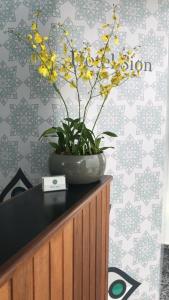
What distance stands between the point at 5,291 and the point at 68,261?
467mm

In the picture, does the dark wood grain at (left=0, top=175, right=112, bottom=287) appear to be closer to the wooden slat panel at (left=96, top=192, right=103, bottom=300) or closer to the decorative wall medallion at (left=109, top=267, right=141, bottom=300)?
the wooden slat panel at (left=96, top=192, right=103, bottom=300)

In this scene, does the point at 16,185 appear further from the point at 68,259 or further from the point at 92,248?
the point at 68,259

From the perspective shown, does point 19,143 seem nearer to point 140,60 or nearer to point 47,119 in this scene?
point 47,119

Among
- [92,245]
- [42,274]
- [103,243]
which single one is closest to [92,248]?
[92,245]

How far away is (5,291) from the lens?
805 millimetres

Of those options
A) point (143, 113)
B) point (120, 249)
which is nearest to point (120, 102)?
point (143, 113)

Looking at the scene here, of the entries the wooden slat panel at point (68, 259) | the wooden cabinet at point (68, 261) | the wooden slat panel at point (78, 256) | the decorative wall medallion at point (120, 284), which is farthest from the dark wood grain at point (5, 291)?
the decorative wall medallion at point (120, 284)

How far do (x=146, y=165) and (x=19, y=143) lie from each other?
789mm

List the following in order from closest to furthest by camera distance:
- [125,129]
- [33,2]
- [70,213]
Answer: [70,213] < [33,2] < [125,129]

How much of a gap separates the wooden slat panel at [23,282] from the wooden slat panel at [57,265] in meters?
0.15

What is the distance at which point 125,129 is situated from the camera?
2182mm

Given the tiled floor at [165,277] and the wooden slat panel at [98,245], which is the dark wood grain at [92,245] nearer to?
the wooden slat panel at [98,245]

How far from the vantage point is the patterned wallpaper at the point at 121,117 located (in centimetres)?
208

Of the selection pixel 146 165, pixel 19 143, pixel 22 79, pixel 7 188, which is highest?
pixel 22 79
